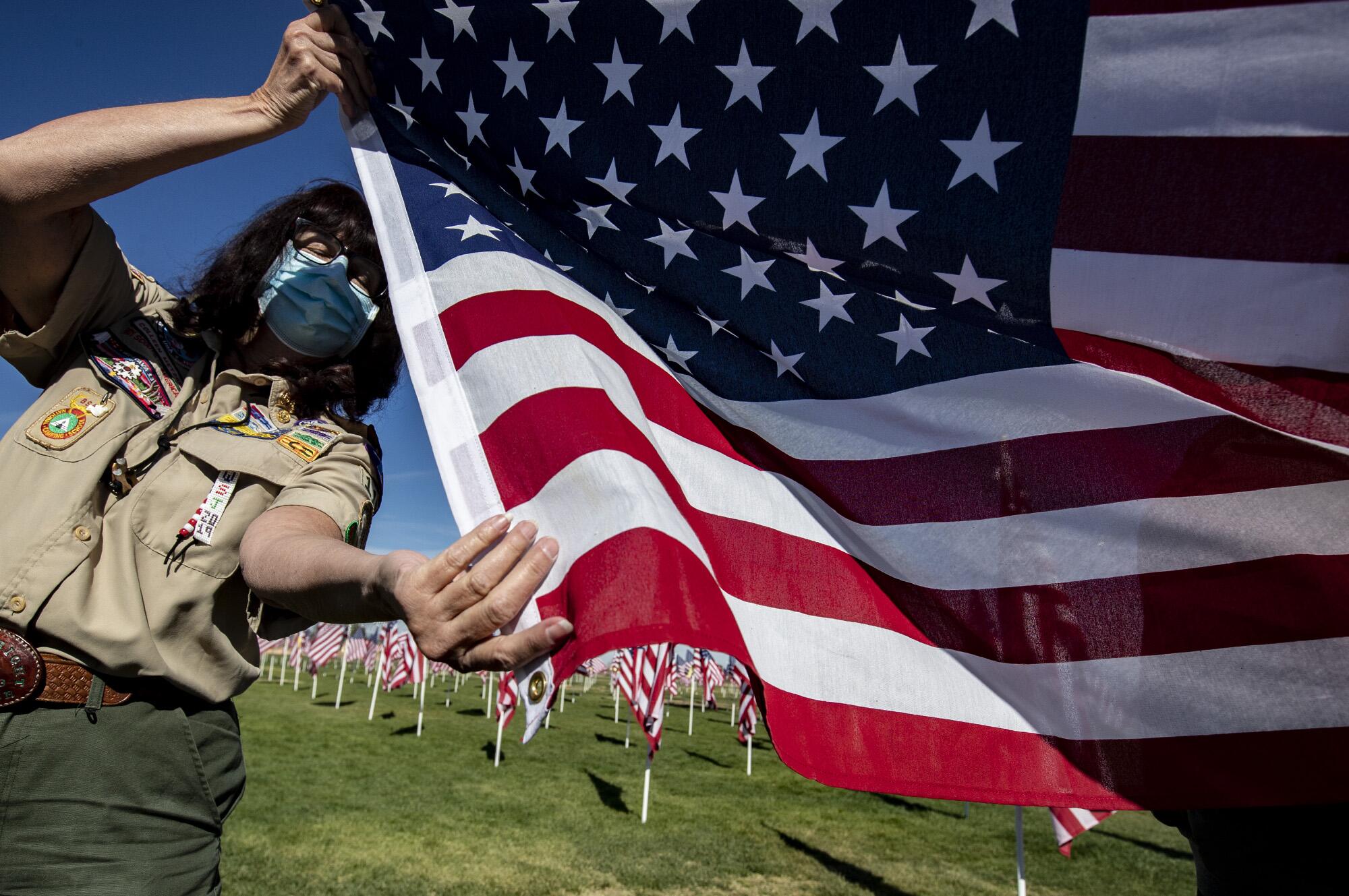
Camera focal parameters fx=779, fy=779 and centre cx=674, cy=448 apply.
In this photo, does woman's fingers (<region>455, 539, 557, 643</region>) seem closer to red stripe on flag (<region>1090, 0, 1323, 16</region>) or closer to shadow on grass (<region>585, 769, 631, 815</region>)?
red stripe on flag (<region>1090, 0, 1323, 16</region>)

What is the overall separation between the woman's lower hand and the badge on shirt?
32.7 inches

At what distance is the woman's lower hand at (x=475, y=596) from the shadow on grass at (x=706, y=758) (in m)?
18.9

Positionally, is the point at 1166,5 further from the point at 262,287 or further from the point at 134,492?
the point at 134,492

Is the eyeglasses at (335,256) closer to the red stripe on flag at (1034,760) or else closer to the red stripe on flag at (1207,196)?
the red stripe on flag at (1034,760)

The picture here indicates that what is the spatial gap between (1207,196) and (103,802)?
2.02 meters

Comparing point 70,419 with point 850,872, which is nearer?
point 70,419

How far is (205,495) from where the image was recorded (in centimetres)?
147

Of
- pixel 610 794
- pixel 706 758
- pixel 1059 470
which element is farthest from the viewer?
pixel 706 758

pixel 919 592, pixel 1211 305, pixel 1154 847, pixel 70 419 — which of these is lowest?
pixel 1154 847

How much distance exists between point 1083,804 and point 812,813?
13.6 m

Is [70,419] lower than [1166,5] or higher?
lower

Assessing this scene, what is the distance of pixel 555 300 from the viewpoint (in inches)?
58.2

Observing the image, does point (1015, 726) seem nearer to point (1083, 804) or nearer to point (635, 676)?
point (1083, 804)

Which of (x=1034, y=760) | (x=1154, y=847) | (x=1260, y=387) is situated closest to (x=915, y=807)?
(x=1154, y=847)
